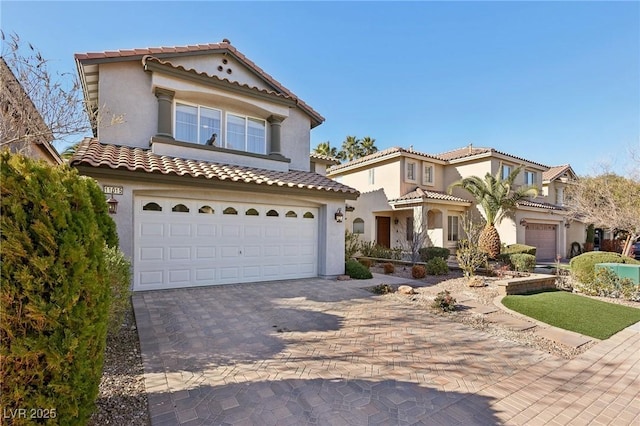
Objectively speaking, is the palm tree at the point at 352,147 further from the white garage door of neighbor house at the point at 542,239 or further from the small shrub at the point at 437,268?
the small shrub at the point at 437,268

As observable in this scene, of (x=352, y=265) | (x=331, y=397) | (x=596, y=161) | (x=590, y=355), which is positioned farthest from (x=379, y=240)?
(x=331, y=397)

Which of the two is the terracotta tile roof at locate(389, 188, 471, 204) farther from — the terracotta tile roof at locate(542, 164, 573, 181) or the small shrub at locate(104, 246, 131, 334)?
the small shrub at locate(104, 246, 131, 334)

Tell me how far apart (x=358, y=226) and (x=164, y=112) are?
17939 mm

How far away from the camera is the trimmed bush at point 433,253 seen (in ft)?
54.5

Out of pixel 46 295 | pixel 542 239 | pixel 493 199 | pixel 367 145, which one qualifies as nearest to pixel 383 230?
pixel 493 199

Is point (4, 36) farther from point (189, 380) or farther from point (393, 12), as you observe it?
point (393, 12)

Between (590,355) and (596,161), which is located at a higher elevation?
(596,161)

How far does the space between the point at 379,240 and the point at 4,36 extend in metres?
22.7

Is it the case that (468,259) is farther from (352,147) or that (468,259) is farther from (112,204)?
(352,147)

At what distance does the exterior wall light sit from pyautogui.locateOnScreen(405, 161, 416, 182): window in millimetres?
18976

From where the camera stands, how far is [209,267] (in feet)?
34.0

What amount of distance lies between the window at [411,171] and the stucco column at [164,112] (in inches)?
665

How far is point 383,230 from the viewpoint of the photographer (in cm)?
2498

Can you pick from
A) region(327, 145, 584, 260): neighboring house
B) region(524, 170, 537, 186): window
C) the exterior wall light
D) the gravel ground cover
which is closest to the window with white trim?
region(327, 145, 584, 260): neighboring house
